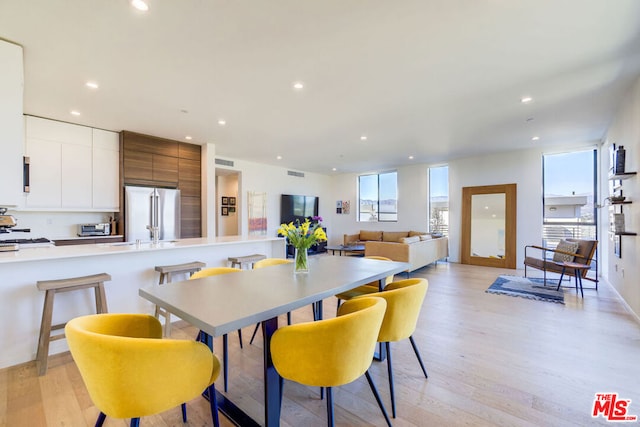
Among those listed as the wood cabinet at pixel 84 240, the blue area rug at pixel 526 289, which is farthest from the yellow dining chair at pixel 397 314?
the wood cabinet at pixel 84 240

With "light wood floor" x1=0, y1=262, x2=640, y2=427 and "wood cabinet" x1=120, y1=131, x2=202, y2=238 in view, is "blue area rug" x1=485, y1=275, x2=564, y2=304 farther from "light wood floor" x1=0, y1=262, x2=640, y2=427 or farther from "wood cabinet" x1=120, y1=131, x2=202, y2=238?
"wood cabinet" x1=120, y1=131, x2=202, y2=238

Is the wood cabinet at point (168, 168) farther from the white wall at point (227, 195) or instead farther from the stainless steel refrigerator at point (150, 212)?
the white wall at point (227, 195)

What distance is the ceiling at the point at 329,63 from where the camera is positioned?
2.13m

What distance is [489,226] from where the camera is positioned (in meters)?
7.03

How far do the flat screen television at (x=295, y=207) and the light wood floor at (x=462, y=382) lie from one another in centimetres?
561

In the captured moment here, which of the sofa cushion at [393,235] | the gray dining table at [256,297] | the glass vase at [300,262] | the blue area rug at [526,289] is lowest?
the blue area rug at [526,289]

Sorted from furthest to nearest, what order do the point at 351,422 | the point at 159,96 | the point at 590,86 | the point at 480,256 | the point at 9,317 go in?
the point at 480,256 → the point at 159,96 → the point at 590,86 → the point at 9,317 → the point at 351,422

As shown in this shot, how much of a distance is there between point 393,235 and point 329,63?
20.3ft

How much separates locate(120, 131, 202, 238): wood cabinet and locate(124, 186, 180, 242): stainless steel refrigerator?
0.14 meters

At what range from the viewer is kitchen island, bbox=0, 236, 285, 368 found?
2.31m

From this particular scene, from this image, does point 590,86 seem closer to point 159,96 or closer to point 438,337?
point 438,337

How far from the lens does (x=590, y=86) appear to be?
336 centimetres

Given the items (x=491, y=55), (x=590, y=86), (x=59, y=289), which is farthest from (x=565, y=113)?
(x=59, y=289)

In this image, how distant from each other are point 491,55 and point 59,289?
169 inches
